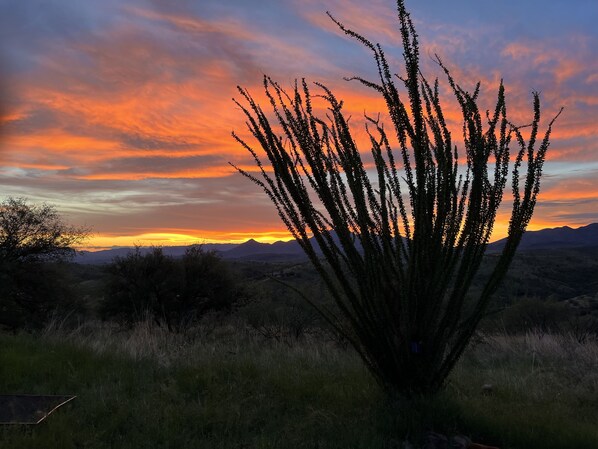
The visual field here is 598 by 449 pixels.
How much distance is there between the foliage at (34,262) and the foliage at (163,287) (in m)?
2.14

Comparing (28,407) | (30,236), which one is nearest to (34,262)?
(30,236)

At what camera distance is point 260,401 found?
18.4 feet

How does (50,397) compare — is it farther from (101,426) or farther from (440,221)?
(440,221)

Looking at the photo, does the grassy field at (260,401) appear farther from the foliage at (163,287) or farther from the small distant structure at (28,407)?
the foliage at (163,287)

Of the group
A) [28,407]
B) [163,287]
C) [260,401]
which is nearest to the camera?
[28,407]

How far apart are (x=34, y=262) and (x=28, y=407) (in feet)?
59.0

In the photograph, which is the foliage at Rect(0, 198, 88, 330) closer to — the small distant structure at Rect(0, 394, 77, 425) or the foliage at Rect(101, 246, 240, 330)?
the foliage at Rect(101, 246, 240, 330)

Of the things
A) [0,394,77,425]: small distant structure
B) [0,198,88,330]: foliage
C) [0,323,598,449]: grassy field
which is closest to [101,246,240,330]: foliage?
[0,198,88,330]: foliage

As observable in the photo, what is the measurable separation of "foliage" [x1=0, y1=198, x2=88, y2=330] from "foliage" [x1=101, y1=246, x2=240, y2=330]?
2144 millimetres

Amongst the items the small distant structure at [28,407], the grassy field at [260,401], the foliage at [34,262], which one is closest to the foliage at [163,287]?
the foliage at [34,262]

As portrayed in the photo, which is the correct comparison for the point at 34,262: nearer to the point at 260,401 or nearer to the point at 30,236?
the point at 30,236

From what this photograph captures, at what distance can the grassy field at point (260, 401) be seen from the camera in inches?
177

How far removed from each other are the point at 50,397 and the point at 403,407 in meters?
3.92

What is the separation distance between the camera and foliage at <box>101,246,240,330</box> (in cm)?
1814
